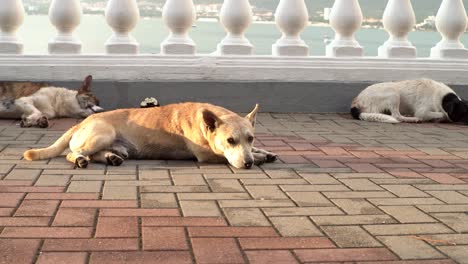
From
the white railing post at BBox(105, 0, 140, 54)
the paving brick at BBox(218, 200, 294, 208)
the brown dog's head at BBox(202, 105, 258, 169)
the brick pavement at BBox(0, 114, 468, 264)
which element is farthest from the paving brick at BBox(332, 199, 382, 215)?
the white railing post at BBox(105, 0, 140, 54)

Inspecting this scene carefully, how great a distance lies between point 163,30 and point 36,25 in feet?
4.72

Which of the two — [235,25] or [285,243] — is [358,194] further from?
[235,25]

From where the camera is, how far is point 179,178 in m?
4.52

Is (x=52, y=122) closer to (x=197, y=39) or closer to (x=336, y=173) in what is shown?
(x=197, y=39)

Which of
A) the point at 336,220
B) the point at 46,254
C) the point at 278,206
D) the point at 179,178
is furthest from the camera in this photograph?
the point at 179,178

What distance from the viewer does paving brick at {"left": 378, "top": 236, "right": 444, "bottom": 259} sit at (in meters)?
2.93

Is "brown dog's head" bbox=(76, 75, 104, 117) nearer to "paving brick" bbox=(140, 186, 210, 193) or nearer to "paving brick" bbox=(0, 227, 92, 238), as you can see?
"paving brick" bbox=(140, 186, 210, 193)

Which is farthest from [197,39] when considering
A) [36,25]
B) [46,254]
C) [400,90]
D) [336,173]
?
[46,254]

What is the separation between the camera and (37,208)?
3609 millimetres

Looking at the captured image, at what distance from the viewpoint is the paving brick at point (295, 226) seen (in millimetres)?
Answer: 3232

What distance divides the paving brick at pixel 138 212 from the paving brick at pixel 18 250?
0.56 m

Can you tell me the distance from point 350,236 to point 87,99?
4.94 metres

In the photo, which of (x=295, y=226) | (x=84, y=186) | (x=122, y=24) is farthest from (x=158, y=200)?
(x=122, y=24)

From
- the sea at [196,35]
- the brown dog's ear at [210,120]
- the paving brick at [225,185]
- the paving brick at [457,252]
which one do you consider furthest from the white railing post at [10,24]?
the paving brick at [457,252]
